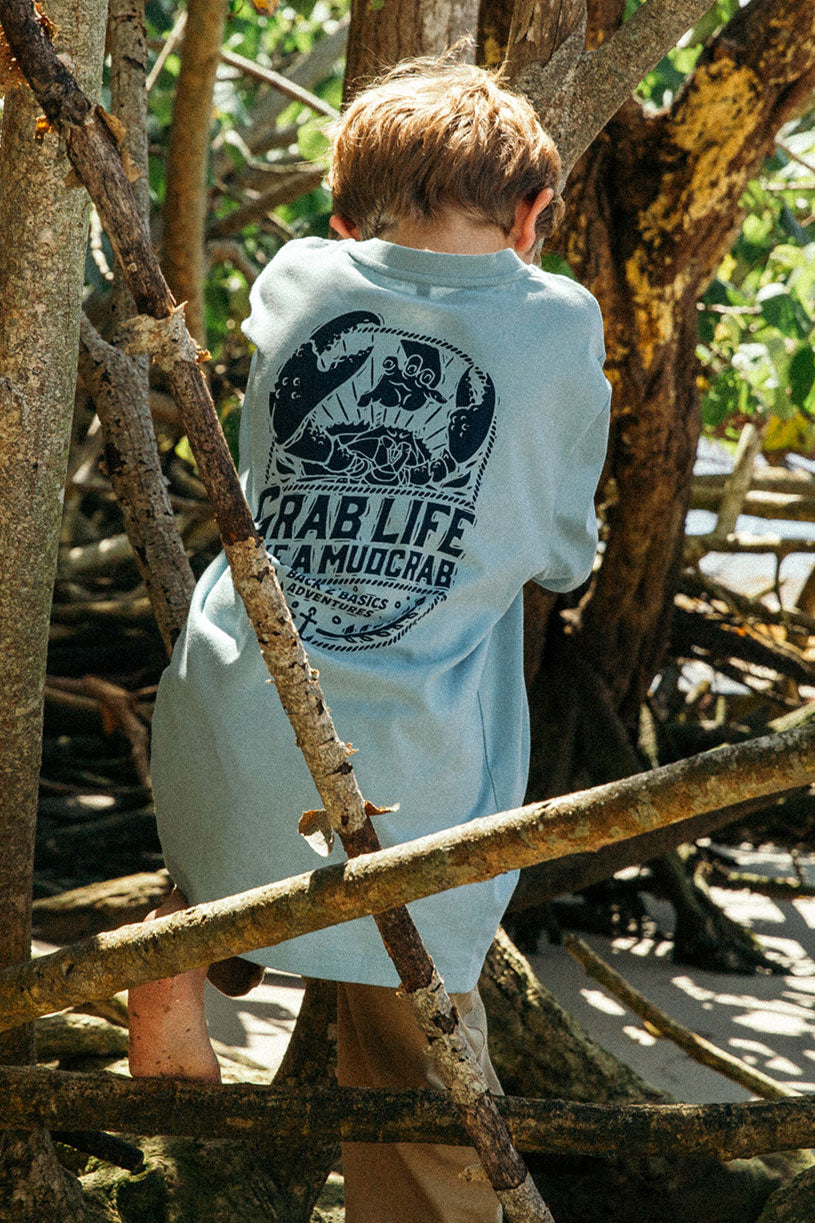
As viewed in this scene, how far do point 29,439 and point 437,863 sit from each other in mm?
793

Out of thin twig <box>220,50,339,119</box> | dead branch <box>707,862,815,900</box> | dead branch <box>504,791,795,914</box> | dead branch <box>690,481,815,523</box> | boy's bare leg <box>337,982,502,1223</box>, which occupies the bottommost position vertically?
dead branch <box>707,862,815,900</box>

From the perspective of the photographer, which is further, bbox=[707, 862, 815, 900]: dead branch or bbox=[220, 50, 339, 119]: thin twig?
bbox=[707, 862, 815, 900]: dead branch

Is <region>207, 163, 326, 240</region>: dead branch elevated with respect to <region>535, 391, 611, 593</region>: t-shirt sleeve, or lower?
lower

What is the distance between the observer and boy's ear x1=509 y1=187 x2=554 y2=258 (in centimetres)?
166

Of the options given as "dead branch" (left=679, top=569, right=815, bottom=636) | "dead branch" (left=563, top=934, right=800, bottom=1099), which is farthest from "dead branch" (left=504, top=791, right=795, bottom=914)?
"dead branch" (left=679, top=569, right=815, bottom=636)

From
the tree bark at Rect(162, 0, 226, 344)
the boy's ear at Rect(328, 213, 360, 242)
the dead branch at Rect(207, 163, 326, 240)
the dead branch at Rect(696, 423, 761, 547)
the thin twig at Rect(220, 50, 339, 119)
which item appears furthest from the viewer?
the dead branch at Rect(696, 423, 761, 547)

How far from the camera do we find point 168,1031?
156 centimetres

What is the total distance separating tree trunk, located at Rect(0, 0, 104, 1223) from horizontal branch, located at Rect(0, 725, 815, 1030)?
1.06 ft

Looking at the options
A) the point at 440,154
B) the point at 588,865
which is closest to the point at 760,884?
the point at 588,865

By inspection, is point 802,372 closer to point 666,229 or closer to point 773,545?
point 666,229

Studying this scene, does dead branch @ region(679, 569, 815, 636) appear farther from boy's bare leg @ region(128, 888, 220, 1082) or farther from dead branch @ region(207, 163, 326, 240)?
boy's bare leg @ region(128, 888, 220, 1082)

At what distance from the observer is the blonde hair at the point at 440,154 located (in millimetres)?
1614

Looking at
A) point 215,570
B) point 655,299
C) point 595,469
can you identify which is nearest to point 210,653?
point 215,570

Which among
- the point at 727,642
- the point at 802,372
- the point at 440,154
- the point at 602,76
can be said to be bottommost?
the point at 727,642
